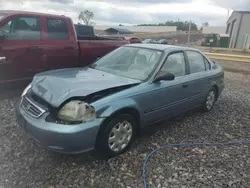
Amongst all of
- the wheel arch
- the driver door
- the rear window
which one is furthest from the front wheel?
the rear window

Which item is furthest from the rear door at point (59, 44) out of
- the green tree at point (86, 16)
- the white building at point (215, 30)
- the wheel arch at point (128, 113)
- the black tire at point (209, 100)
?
the green tree at point (86, 16)

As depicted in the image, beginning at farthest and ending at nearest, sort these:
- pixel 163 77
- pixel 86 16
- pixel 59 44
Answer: pixel 86 16 → pixel 59 44 → pixel 163 77

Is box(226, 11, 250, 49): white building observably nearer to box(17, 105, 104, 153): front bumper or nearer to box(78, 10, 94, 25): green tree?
box(17, 105, 104, 153): front bumper

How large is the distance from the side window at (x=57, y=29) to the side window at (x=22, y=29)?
289mm

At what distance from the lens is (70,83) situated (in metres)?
2.95

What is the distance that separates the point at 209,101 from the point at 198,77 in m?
0.93

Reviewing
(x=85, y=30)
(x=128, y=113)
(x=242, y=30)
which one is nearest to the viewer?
(x=128, y=113)

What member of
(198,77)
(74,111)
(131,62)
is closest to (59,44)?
(131,62)

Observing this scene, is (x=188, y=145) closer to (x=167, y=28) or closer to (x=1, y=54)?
(x=1, y=54)

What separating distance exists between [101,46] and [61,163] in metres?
3.94

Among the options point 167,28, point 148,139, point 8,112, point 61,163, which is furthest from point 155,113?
point 167,28

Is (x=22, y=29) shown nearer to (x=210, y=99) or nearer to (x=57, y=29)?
(x=57, y=29)

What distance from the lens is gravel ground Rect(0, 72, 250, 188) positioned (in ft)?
8.39

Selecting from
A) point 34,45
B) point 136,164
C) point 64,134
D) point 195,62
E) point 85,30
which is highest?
point 85,30
